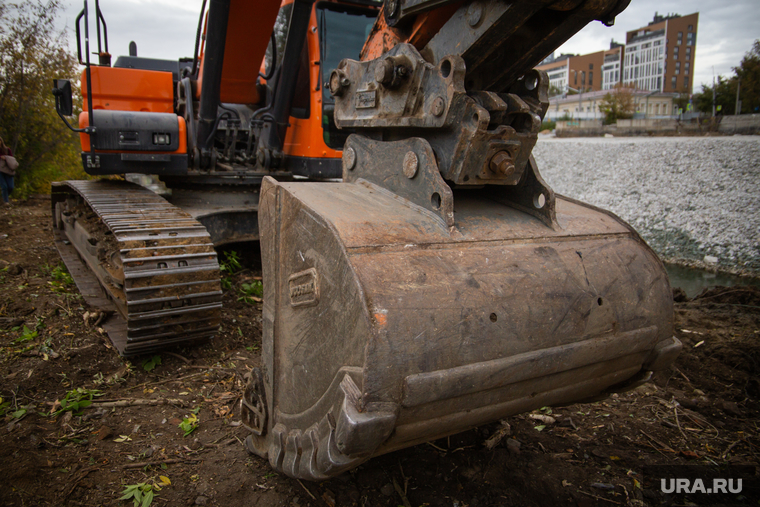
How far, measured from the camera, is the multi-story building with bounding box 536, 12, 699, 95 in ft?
213

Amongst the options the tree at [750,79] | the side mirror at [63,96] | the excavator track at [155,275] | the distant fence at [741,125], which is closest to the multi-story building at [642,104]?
the tree at [750,79]

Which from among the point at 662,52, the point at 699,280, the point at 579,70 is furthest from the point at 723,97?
the point at 579,70

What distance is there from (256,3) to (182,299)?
2.25 metres

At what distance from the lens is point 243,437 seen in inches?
98.7

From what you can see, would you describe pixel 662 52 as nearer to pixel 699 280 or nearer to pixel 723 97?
pixel 723 97

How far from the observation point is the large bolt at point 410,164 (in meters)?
1.91

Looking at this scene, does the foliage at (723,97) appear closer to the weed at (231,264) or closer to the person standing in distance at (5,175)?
the weed at (231,264)

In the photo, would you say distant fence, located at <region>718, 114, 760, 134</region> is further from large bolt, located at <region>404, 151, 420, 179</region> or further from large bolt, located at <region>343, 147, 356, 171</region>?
large bolt, located at <region>404, 151, 420, 179</region>

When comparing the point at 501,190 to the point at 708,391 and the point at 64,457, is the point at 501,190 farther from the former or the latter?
the point at 64,457

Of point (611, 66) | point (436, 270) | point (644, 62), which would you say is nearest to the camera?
point (436, 270)

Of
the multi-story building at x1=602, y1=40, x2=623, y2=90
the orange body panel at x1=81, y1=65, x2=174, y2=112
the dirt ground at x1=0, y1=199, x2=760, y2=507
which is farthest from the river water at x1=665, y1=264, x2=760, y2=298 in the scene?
the multi-story building at x1=602, y1=40, x2=623, y2=90

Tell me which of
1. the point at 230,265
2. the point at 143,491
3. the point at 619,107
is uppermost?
the point at 619,107

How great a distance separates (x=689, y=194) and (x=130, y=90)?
715cm

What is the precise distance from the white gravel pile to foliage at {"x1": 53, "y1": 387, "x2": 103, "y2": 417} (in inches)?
274
